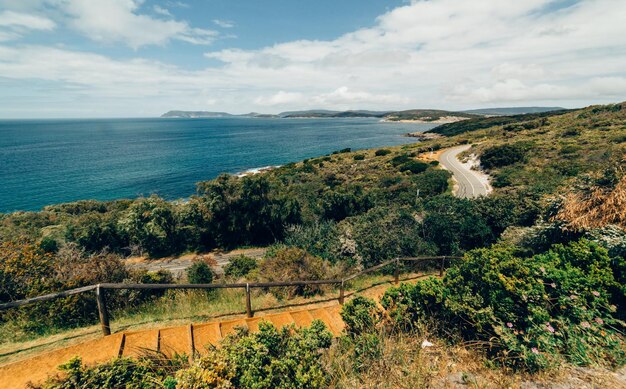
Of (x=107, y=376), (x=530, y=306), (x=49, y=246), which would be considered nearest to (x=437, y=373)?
(x=530, y=306)

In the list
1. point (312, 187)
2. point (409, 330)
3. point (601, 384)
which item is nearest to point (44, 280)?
point (409, 330)

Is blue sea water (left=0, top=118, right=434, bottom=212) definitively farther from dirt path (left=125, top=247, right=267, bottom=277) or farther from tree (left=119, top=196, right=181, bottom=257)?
dirt path (left=125, top=247, right=267, bottom=277)

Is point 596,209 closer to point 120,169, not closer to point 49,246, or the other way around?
point 49,246

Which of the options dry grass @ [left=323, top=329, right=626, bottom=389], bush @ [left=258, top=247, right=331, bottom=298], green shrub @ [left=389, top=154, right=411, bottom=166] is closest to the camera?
dry grass @ [left=323, top=329, right=626, bottom=389]

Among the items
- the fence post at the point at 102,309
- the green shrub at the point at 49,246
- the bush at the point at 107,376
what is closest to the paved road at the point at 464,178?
the fence post at the point at 102,309

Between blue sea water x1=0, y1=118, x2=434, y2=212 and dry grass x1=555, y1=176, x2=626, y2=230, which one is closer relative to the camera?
dry grass x1=555, y1=176, x2=626, y2=230

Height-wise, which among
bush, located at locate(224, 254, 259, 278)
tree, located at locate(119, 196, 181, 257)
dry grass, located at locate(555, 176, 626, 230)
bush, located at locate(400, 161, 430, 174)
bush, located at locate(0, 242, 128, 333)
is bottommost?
tree, located at locate(119, 196, 181, 257)

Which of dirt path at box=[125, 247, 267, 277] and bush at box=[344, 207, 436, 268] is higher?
bush at box=[344, 207, 436, 268]

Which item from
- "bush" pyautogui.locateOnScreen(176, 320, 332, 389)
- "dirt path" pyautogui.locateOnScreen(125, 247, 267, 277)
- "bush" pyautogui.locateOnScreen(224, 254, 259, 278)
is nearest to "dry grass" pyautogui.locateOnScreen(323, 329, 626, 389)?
"bush" pyautogui.locateOnScreen(176, 320, 332, 389)
